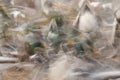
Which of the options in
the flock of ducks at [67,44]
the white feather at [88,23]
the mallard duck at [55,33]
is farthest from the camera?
the white feather at [88,23]

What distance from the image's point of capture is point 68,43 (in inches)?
99.4

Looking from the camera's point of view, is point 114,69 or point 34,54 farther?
point 34,54

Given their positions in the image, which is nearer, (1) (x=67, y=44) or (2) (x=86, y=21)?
(1) (x=67, y=44)

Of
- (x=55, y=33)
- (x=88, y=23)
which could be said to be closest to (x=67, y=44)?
(x=55, y=33)

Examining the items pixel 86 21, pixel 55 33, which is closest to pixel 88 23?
pixel 86 21

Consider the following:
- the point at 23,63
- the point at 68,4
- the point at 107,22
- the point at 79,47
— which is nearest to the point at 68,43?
the point at 79,47

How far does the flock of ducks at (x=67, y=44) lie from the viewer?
6.96 ft

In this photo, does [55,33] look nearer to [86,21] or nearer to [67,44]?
[67,44]

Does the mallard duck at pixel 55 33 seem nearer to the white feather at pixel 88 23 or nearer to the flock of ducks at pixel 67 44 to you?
the flock of ducks at pixel 67 44

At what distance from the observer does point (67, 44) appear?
2.52 m

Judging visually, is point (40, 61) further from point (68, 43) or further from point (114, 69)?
point (114, 69)

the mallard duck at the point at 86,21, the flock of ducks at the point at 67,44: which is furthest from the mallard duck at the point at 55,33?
the mallard duck at the point at 86,21

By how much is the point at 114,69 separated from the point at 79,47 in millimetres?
283

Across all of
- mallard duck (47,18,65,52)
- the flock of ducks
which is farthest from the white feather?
mallard duck (47,18,65,52)
